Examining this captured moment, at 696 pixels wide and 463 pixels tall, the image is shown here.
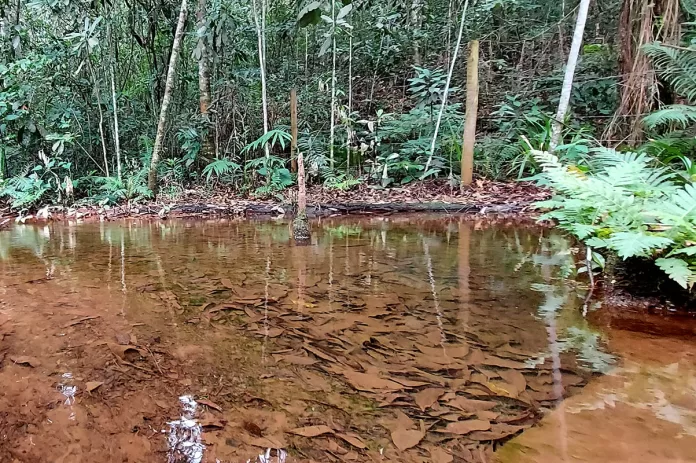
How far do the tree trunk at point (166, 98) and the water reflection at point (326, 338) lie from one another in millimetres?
3492

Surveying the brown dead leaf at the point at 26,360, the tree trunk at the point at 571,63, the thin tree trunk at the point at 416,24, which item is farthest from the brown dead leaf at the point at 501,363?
the thin tree trunk at the point at 416,24

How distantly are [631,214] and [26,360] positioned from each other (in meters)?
3.10

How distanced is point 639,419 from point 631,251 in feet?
3.03

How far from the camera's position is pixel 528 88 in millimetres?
9438

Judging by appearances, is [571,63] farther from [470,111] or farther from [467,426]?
[467,426]

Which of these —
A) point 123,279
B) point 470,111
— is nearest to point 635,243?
point 123,279

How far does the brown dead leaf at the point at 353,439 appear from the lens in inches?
54.8

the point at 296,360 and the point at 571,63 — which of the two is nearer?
the point at 296,360

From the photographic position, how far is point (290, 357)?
6.53 feet

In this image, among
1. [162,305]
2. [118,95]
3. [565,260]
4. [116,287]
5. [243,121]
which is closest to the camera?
[162,305]

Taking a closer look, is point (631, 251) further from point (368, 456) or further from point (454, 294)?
point (368, 456)

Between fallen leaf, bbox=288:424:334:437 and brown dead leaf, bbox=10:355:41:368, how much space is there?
125 centimetres

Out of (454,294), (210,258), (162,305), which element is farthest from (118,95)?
(454,294)

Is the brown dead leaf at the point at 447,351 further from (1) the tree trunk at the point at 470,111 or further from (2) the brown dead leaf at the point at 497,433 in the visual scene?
(1) the tree trunk at the point at 470,111
